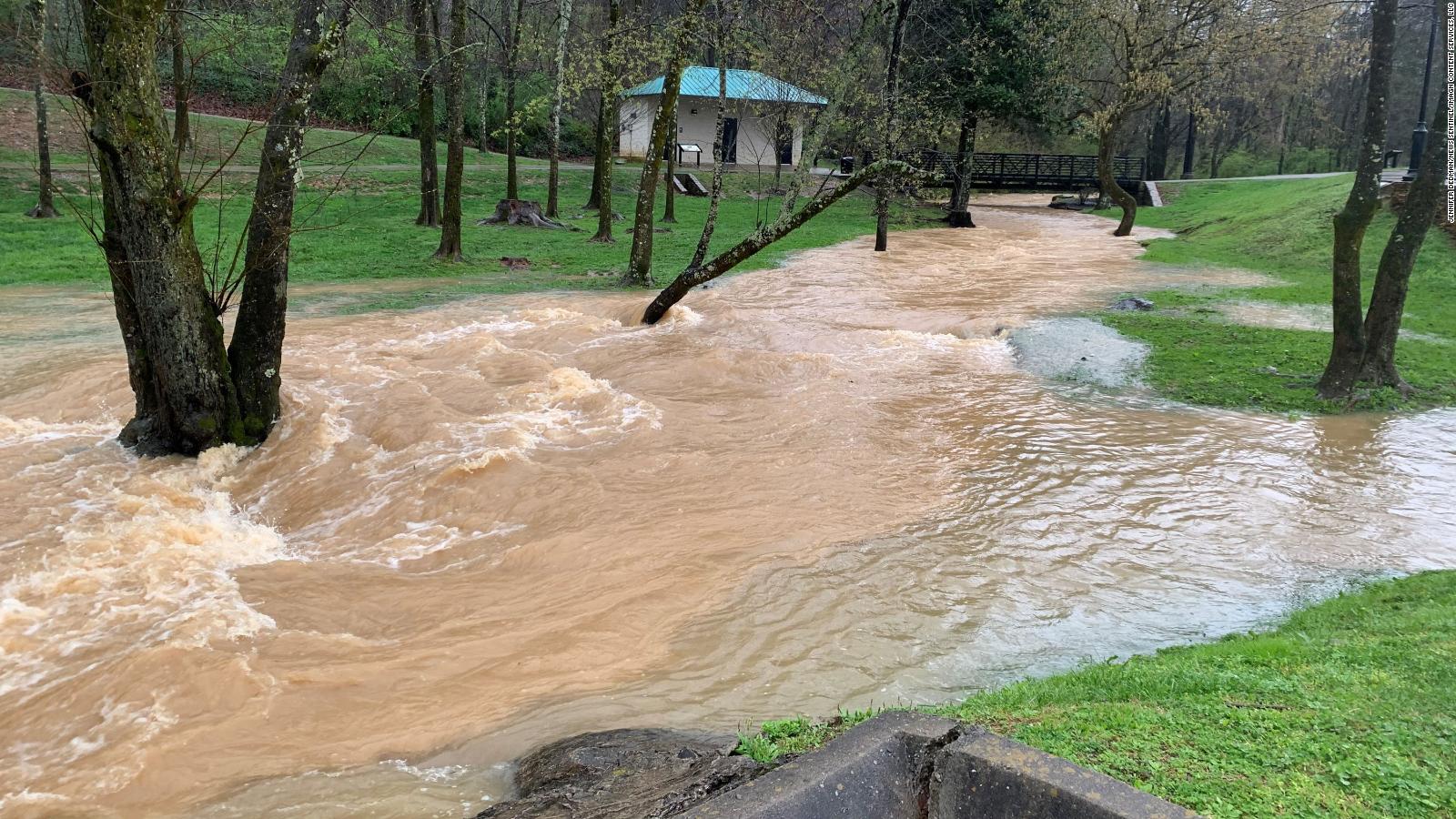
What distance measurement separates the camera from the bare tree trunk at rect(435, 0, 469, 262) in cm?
1780

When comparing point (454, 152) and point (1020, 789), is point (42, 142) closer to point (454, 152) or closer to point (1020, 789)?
point (454, 152)

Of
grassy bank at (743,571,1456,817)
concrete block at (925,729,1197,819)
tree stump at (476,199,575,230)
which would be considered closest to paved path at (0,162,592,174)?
tree stump at (476,199,575,230)

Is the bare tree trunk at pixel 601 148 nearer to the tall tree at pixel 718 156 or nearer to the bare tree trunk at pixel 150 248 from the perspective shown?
the tall tree at pixel 718 156

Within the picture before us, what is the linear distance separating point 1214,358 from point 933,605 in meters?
8.33

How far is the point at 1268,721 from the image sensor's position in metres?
3.58

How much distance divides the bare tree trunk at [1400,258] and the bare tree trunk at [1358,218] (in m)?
0.16

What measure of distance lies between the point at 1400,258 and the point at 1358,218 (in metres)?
0.65

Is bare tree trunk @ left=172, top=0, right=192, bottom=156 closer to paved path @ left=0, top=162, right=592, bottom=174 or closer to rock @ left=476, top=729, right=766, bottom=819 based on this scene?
paved path @ left=0, top=162, right=592, bottom=174

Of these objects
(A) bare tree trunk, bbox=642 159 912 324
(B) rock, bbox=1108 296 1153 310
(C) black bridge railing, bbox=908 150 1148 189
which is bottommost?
(B) rock, bbox=1108 296 1153 310

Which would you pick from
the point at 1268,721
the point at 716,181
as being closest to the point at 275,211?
the point at 1268,721

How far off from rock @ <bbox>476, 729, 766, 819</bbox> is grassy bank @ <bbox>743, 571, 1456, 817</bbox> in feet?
0.97

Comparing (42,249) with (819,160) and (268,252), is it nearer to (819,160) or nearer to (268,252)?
(268,252)

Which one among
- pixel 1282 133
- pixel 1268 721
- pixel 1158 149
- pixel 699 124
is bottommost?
pixel 1268 721

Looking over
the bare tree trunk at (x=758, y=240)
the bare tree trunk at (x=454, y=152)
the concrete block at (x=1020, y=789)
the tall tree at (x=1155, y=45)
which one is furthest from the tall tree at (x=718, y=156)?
the tall tree at (x=1155, y=45)
